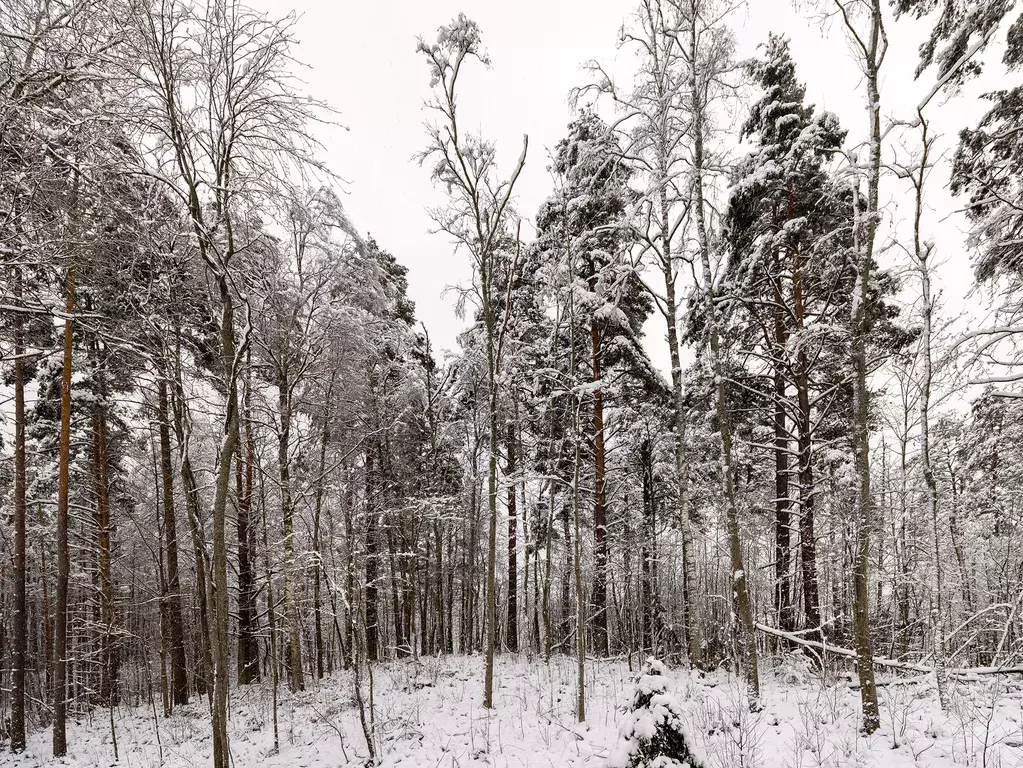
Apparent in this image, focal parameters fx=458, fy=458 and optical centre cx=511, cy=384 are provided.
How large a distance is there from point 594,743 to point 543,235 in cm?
1220

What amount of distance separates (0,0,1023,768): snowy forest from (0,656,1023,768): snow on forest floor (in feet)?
0.26

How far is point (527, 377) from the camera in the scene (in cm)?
1616

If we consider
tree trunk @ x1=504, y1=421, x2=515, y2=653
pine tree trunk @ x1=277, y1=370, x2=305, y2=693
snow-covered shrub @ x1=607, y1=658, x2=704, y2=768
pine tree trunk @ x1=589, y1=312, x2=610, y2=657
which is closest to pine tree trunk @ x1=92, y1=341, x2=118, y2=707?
pine tree trunk @ x1=277, y1=370, x2=305, y2=693

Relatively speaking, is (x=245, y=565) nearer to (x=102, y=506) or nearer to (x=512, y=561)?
(x=102, y=506)

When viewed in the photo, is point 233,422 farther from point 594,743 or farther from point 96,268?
point 594,743

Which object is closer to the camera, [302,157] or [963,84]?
[302,157]

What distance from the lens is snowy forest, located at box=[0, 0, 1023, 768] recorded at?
4953 mm

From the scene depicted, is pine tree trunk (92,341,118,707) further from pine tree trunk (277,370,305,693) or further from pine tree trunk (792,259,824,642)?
pine tree trunk (792,259,824,642)

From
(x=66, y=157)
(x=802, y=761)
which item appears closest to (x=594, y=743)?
(x=802, y=761)

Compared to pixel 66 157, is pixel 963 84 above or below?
above

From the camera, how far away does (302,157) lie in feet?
17.6

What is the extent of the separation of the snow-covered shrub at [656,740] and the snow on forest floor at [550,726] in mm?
1900

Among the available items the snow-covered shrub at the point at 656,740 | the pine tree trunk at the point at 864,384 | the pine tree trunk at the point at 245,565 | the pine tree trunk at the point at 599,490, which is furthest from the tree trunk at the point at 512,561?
the snow-covered shrub at the point at 656,740

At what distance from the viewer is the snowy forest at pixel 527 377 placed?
4.95 m
